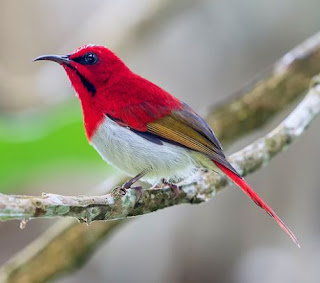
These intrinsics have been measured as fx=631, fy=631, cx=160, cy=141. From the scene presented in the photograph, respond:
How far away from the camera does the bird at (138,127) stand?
9.52ft

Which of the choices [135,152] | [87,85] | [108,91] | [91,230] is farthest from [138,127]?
[91,230]

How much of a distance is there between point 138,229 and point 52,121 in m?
3.19

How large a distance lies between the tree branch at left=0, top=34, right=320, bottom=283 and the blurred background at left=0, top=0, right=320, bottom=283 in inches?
21.4

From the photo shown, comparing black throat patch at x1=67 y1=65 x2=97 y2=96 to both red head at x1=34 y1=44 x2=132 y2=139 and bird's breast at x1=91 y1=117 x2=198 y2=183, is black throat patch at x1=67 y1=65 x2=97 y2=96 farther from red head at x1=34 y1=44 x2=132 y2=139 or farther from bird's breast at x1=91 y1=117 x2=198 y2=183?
bird's breast at x1=91 y1=117 x2=198 y2=183

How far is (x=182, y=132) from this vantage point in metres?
3.01

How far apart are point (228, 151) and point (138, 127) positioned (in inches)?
100.0

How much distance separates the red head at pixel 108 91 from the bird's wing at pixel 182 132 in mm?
30

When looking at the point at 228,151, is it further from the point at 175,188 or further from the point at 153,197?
the point at 153,197

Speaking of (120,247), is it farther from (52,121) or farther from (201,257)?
A: (52,121)

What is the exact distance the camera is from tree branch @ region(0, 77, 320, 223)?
1.92 metres

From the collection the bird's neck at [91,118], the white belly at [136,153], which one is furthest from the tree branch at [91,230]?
the bird's neck at [91,118]

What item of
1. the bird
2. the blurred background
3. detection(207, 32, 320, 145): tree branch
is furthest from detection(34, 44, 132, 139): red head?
the blurred background

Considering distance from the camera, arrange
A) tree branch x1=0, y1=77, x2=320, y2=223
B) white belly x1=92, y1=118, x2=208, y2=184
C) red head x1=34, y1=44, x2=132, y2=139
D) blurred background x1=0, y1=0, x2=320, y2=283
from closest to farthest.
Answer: tree branch x1=0, y1=77, x2=320, y2=223
white belly x1=92, y1=118, x2=208, y2=184
red head x1=34, y1=44, x2=132, y2=139
blurred background x1=0, y1=0, x2=320, y2=283

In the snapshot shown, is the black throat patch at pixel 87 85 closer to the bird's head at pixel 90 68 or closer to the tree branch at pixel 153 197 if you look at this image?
the bird's head at pixel 90 68
